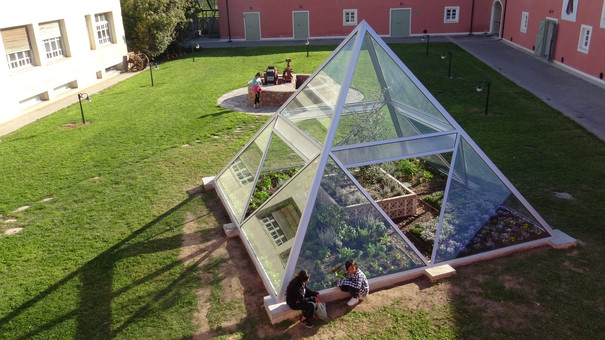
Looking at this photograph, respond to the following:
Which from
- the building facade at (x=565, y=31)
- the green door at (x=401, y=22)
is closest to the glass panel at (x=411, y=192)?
the building facade at (x=565, y=31)

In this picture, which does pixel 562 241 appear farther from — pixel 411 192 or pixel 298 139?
pixel 298 139

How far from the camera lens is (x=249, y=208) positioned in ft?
29.7

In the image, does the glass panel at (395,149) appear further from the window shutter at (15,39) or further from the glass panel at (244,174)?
the window shutter at (15,39)

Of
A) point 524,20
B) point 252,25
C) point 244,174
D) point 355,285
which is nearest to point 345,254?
point 355,285

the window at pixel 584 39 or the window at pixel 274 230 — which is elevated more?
the window at pixel 584 39

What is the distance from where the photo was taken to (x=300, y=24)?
33281mm

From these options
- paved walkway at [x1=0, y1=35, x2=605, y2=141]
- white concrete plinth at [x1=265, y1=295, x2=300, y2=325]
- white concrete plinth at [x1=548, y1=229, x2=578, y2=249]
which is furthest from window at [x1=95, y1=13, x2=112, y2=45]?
white concrete plinth at [x1=548, y1=229, x2=578, y2=249]

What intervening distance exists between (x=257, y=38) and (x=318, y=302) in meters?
29.4

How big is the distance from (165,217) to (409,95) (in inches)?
214

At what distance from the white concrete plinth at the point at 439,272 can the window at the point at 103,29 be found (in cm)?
2212

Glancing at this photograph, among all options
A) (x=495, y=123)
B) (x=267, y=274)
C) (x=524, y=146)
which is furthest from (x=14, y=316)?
(x=495, y=123)

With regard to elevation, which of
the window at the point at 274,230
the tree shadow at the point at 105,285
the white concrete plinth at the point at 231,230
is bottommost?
the tree shadow at the point at 105,285

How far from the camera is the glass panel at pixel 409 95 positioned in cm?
793

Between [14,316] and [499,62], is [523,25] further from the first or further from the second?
[14,316]
